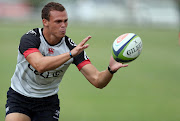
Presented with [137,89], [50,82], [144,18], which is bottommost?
[144,18]

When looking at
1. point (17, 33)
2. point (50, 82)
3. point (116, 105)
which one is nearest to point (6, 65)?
point (116, 105)

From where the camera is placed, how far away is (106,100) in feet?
38.9

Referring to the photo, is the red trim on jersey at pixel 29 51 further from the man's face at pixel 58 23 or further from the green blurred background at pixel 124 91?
the green blurred background at pixel 124 91

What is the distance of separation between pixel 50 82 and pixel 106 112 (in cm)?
392

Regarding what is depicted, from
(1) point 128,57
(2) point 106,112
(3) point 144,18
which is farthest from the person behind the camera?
(3) point 144,18

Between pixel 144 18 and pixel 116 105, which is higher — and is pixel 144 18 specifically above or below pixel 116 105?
below

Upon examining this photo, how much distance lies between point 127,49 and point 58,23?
120cm

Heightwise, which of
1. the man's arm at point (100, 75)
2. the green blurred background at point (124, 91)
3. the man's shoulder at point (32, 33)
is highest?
the man's shoulder at point (32, 33)

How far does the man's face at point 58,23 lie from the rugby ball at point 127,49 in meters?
0.91

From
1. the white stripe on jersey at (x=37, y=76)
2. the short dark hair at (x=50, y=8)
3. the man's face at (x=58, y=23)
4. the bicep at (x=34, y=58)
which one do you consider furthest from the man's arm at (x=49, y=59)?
the short dark hair at (x=50, y=8)

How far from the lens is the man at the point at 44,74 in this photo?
634cm

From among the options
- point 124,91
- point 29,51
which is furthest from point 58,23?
point 124,91

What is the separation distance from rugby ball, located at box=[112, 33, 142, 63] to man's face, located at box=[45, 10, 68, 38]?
0.91 meters

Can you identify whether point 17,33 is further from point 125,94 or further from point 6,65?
point 125,94
